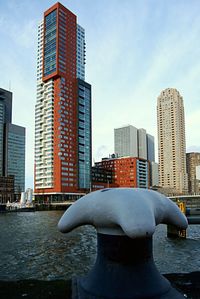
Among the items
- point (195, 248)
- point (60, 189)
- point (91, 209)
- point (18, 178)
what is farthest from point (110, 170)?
point (91, 209)

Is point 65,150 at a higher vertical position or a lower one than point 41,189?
higher

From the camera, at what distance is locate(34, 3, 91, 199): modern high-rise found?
113 metres

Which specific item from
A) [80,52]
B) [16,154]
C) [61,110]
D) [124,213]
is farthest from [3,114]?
[124,213]

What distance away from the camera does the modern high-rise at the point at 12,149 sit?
173125mm

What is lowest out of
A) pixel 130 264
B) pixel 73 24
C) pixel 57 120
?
pixel 130 264

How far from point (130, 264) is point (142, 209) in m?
1.50

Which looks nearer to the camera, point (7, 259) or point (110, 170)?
point (7, 259)

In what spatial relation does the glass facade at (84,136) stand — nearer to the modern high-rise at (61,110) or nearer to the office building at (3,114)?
the modern high-rise at (61,110)

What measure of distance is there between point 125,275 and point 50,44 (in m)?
130

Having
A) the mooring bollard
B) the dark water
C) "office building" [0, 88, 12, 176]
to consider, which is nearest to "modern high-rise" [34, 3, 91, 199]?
"office building" [0, 88, 12, 176]

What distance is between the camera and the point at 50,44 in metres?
126

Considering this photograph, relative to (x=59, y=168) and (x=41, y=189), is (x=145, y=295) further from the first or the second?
(x=41, y=189)

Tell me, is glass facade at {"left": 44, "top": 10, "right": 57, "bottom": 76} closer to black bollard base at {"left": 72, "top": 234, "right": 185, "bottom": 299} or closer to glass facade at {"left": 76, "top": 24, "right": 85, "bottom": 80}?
glass facade at {"left": 76, "top": 24, "right": 85, "bottom": 80}

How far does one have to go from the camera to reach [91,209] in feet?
21.1
